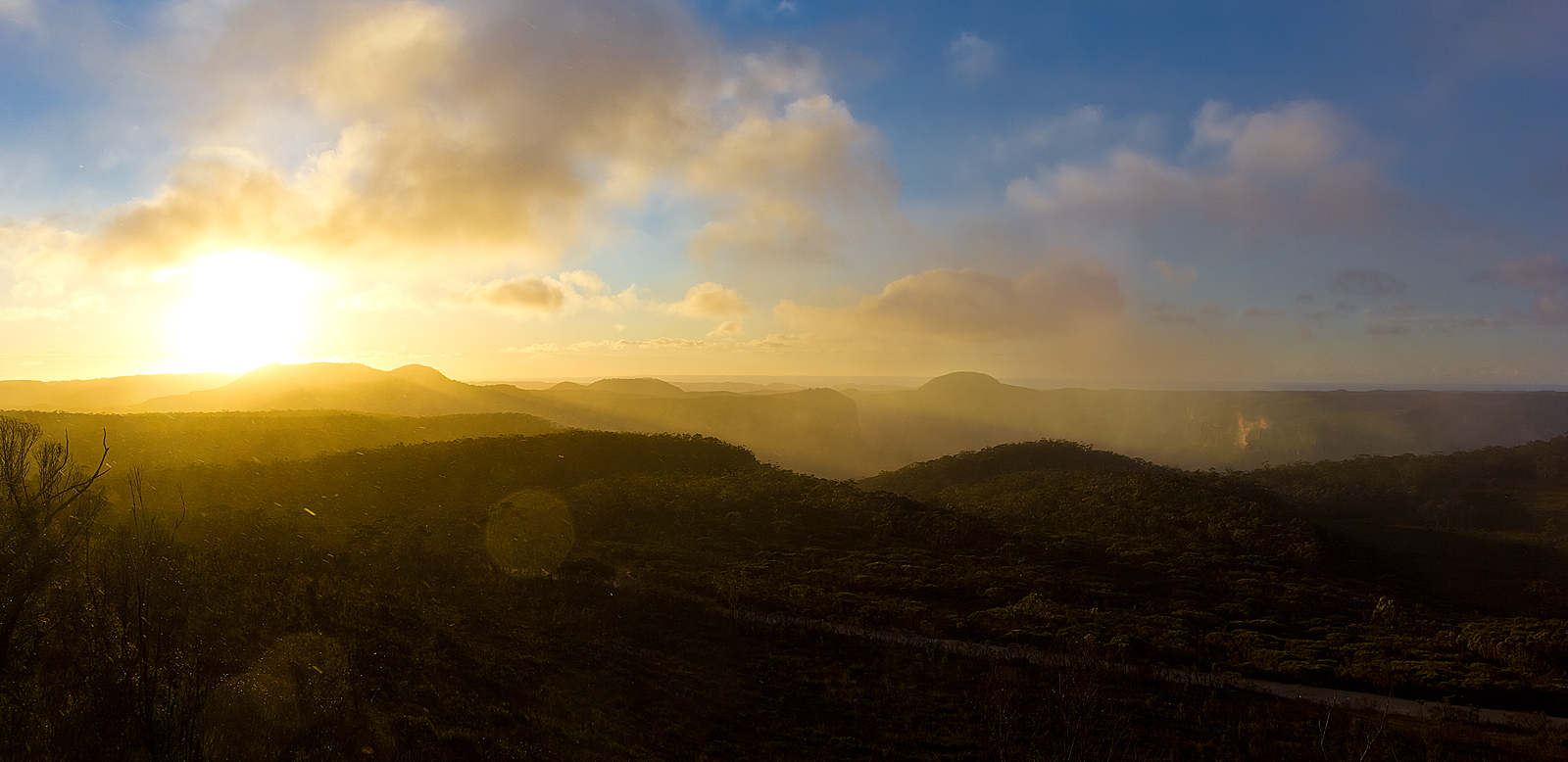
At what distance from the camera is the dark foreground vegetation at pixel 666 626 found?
8.24 meters

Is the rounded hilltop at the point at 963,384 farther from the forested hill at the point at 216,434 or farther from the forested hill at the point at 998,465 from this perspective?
the forested hill at the point at 216,434

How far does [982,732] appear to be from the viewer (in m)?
11.9

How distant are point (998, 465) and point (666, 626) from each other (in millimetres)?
39477

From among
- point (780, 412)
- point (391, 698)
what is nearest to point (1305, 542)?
point (391, 698)

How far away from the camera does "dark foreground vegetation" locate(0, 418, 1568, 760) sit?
8242 millimetres

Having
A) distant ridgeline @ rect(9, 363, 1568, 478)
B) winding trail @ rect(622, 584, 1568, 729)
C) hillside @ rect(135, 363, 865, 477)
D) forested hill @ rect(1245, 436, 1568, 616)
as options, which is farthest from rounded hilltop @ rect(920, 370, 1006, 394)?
winding trail @ rect(622, 584, 1568, 729)

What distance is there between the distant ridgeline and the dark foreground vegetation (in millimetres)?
42801

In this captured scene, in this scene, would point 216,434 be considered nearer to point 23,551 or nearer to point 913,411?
point 23,551

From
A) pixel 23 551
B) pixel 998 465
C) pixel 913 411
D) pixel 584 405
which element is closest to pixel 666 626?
pixel 23 551

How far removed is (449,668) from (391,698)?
161 centimetres

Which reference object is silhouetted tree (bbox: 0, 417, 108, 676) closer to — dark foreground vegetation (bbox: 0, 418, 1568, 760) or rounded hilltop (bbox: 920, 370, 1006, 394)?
dark foreground vegetation (bbox: 0, 418, 1568, 760)

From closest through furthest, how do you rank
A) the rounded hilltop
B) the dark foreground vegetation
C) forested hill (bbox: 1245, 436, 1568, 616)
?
1. the dark foreground vegetation
2. forested hill (bbox: 1245, 436, 1568, 616)
3. the rounded hilltop

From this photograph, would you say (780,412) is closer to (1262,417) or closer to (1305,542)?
(1305,542)

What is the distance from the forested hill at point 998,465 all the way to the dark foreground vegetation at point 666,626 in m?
15.2
